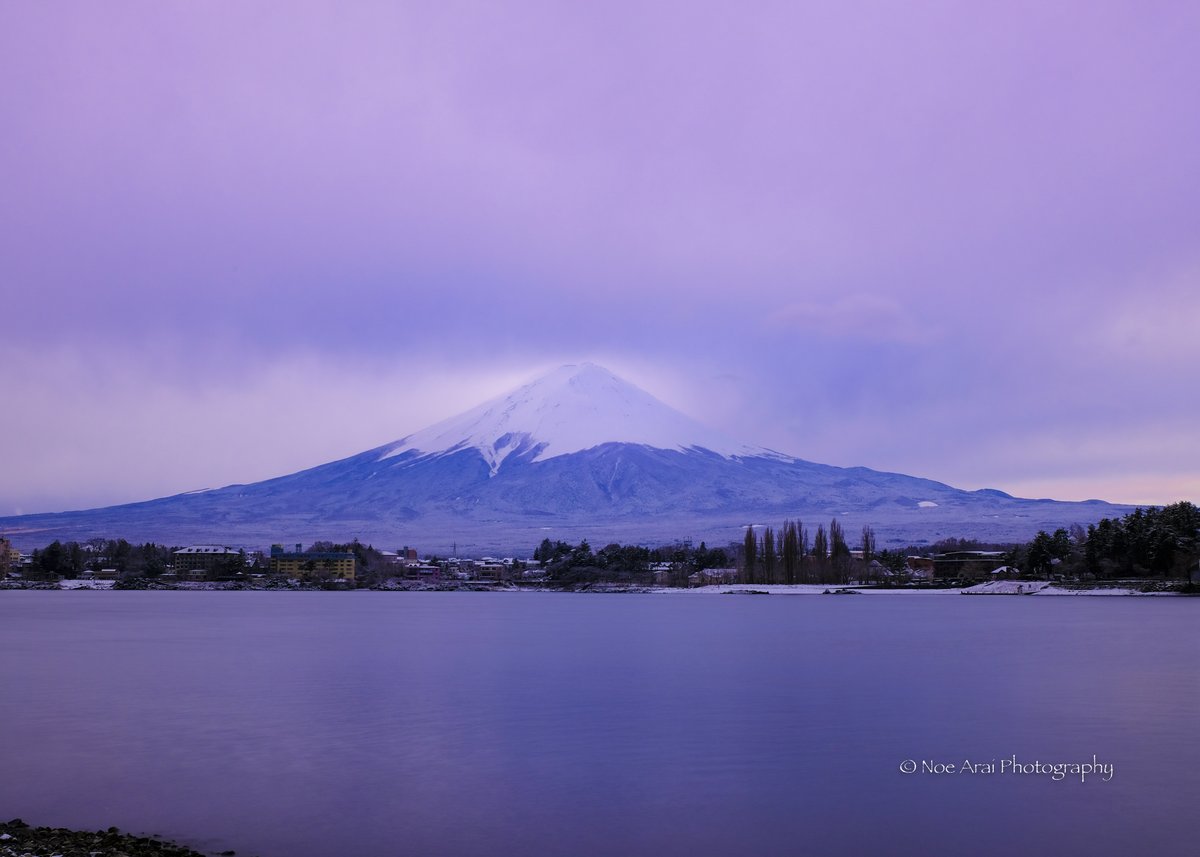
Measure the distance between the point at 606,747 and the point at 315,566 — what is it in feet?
476

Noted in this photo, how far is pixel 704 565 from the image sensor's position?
13588cm

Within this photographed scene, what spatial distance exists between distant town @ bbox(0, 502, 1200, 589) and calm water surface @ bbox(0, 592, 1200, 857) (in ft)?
202

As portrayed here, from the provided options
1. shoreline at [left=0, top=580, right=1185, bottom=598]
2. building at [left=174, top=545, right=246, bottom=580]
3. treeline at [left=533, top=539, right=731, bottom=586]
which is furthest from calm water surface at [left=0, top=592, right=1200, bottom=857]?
building at [left=174, top=545, right=246, bottom=580]

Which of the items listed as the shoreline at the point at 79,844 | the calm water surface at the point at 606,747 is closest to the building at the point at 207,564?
the calm water surface at the point at 606,747

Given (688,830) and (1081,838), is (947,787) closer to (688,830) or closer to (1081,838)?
(1081,838)

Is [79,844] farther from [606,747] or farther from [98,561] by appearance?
[98,561]

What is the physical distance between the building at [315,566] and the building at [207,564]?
637 centimetres

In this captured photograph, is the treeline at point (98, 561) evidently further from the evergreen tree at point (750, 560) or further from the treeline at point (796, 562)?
the treeline at point (796, 562)

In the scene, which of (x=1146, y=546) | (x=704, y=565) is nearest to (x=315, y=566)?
(x=704, y=565)

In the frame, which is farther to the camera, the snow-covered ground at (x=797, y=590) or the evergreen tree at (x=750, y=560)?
the evergreen tree at (x=750, y=560)

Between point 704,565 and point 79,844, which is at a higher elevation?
point 704,565

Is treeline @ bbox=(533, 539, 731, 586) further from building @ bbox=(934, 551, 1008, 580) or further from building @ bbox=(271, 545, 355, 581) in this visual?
building @ bbox=(271, 545, 355, 581)

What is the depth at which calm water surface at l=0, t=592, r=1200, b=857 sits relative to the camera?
12164mm

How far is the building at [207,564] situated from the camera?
146 m
